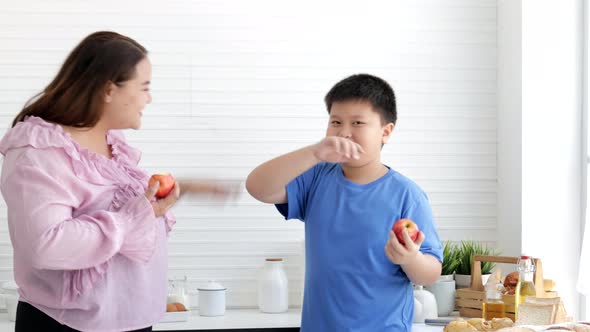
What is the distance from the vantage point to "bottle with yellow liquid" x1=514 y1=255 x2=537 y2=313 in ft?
9.56

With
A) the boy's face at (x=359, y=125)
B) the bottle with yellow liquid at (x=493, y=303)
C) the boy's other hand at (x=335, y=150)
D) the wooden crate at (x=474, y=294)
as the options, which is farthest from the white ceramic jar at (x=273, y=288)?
the boy's other hand at (x=335, y=150)

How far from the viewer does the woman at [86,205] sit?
1887mm

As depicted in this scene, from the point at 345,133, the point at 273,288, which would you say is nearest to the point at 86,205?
the point at 345,133

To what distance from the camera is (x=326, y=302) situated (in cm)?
210

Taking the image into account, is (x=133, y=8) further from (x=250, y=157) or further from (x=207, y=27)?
(x=250, y=157)

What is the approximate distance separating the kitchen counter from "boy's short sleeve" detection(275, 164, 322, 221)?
3.29ft

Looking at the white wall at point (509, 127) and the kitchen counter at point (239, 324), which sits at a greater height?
the white wall at point (509, 127)

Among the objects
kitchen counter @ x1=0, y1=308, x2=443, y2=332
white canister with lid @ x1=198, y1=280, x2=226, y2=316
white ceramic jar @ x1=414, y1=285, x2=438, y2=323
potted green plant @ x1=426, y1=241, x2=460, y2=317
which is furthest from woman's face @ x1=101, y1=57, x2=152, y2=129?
potted green plant @ x1=426, y1=241, x2=460, y2=317

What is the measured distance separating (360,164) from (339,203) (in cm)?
11

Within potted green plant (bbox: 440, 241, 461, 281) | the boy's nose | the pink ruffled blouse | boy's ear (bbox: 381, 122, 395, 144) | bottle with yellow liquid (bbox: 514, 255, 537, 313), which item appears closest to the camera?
the pink ruffled blouse

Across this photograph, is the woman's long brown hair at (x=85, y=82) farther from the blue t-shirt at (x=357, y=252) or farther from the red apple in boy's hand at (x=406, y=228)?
the red apple in boy's hand at (x=406, y=228)

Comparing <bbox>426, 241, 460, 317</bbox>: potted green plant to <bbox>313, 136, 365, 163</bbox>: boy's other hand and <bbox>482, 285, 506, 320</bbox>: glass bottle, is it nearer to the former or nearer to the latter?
<bbox>482, 285, 506, 320</bbox>: glass bottle

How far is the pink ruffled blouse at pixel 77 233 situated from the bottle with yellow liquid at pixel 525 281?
1.36m

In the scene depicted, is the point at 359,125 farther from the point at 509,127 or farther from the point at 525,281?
the point at 509,127
